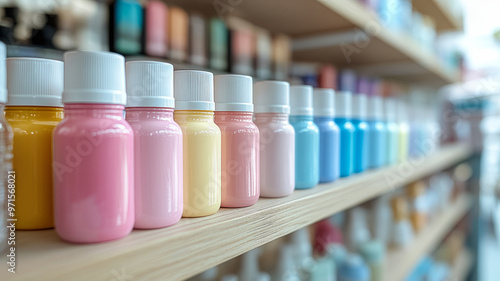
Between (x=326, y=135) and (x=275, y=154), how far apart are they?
0.17 meters

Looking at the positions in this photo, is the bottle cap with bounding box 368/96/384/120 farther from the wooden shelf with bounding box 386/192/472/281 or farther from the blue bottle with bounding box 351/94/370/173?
the wooden shelf with bounding box 386/192/472/281

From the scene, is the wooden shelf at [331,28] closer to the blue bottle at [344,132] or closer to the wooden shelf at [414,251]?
the blue bottle at [344,132]

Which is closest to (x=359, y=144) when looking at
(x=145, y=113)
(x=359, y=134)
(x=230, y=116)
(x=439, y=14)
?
(x=359, y=134)

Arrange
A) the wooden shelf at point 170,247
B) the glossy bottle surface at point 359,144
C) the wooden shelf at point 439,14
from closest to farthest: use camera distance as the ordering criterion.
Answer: the wooden shelf at point 170,247, the glossy bottle surface at point 359,144, the wooden shelf at point 439,14

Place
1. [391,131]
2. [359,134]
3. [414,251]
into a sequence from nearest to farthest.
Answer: [359,134] < [391,131] < [414,251]

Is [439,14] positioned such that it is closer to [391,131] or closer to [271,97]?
[391,131]

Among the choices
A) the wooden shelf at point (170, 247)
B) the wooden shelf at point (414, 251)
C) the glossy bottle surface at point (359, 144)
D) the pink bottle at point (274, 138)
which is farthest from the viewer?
the wooden shelf at point (414, 251)

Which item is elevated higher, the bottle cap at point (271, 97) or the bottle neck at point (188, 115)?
the bottle cap at point (271, 97)

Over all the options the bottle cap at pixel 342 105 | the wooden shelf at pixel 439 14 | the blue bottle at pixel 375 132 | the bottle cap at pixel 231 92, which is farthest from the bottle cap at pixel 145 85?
the wooden shelf at pixel 439 14

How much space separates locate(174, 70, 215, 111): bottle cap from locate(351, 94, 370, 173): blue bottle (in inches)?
19.0

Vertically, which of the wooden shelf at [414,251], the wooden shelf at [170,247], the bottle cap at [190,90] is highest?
the bottle cap at [190,90]

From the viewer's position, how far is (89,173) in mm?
315

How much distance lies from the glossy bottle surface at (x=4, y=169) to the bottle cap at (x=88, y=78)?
0.19ft

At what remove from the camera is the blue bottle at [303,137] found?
0.59 metres
